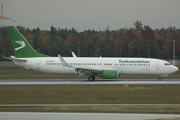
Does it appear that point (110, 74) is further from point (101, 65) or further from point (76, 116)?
point (76, 116)

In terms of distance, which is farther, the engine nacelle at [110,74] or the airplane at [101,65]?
the airplane at [101,65]

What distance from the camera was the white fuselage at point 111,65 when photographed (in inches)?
1495

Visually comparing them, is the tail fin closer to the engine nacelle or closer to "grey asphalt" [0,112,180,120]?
the engine nacelle

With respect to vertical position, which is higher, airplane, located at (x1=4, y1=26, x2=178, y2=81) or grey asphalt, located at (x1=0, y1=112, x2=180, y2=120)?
airplane, located at (x1=4, y1=26, x2=178, y2=81)

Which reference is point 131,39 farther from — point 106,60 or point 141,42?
point 106,60

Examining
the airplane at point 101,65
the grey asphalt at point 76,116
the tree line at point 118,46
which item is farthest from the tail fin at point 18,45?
the tree line at point 118,46

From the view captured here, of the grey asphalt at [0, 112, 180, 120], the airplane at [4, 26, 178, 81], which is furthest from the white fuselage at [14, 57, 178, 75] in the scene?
the grey asphalt at [0, 112, 180, 120]

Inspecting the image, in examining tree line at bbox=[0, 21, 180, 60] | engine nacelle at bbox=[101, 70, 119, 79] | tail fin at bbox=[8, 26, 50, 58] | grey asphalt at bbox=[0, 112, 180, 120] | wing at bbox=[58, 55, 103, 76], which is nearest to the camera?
grey asphalt at bbox=[0, 112, 180, 120]

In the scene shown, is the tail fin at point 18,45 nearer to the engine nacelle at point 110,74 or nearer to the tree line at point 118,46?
the engine nacelle at point 110,74

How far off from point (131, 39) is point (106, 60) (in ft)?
214

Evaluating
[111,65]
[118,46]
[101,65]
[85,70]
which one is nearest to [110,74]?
[111,65]

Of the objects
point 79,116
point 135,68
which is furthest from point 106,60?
point 79,116

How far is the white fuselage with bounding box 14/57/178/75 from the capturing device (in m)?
38.0

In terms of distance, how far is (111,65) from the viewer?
38.2 m
